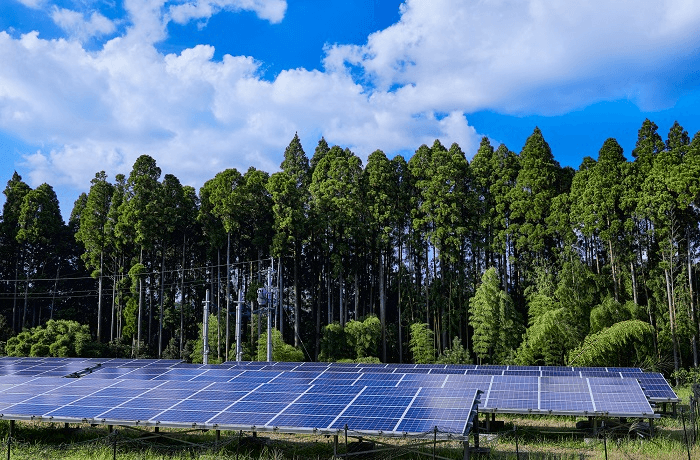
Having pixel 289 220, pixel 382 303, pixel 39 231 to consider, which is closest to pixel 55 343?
pixel 39 231

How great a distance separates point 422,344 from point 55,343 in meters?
19.3

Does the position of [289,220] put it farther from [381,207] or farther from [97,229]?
[97,229]

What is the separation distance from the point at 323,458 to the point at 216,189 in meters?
24.6

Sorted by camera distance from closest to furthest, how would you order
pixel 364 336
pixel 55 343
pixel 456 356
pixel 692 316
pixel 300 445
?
pixel 300 445 → pixel 692 316 → pixel 456 356 → pixel 364 336 → pixel 55 343

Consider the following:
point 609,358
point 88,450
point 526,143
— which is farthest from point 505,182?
point 88,450

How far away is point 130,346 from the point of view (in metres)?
37.9

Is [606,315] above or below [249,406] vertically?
above

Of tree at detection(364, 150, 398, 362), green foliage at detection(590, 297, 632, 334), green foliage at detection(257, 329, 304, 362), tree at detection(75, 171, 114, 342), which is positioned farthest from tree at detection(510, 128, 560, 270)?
tree at detection(75, 171, 114, 342)

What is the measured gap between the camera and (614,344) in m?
26.8

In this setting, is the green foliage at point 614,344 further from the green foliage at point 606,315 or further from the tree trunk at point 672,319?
the tree trunk at point 672,319

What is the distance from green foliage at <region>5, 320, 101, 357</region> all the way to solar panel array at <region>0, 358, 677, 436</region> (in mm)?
13262

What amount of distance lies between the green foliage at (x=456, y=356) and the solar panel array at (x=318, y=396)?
9.97 m

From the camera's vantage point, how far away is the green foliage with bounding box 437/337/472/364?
104 ft

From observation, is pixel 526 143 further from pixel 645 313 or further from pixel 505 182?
pixel 645 313
